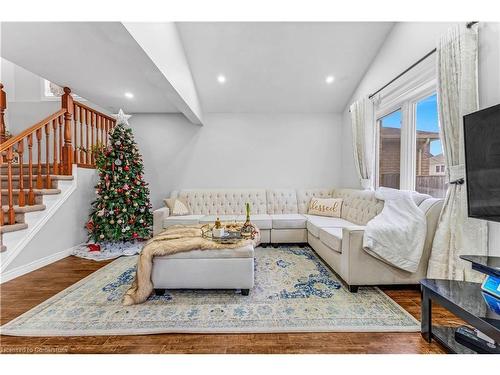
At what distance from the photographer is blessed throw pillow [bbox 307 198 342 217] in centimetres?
419

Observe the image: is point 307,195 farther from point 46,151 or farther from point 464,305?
point 46,151

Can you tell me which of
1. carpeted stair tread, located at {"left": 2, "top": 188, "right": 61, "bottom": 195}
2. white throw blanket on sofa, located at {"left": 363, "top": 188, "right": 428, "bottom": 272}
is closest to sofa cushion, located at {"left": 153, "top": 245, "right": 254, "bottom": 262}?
white throw blanket on sofa, located at {"left": 363, "top": 188, "right": 428, "bottom": 272}

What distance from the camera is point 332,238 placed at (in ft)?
9.07

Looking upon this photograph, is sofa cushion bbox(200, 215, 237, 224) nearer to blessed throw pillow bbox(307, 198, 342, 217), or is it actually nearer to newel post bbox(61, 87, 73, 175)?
blessed throw pillow bbox(307, 198, 342, 217)

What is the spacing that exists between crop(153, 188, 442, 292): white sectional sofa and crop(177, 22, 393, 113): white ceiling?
1.78 m

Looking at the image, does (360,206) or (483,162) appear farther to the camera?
(360,206)

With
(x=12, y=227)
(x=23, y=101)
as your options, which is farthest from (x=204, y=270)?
(x=23, y=101)

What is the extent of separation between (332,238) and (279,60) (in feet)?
9.41

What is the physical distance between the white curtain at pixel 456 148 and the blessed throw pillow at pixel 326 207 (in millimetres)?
1942

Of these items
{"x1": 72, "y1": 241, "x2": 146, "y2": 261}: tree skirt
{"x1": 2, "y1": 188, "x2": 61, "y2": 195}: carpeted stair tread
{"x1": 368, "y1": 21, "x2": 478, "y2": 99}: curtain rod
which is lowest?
{"x1": 72, "y1": 241, "x2": 146, "y2": 261}: tree skirt

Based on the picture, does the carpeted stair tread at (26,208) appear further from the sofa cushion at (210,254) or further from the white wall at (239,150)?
the white wall at (239,150)

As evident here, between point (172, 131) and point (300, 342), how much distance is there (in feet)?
14.6

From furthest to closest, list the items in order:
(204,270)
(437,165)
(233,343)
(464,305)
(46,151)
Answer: (46,151), (437,165), (204,270), (233,343), (464,305)
